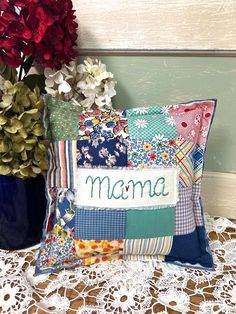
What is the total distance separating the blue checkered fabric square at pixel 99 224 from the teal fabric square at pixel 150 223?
0.7 inches

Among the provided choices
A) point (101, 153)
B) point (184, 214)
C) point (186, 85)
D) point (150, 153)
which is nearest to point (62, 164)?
point (101, 153)

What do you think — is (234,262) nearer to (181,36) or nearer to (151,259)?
(151,259)

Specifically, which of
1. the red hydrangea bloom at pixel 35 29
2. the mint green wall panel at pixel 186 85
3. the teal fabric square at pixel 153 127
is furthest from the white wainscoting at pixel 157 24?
the teal fabric square at pixel 153 127

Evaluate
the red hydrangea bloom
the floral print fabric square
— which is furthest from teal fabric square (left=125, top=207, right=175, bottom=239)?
the red hydrangea bloom

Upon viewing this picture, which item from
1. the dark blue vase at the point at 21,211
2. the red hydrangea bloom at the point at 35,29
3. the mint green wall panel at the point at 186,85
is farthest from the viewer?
the mint green wall panel at the point at 186,85

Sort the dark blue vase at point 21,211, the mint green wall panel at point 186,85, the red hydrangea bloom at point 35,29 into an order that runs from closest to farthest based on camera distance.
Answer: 1. the red hydrangea bloom at point 35,29
2. the dark blue vase at point 21,211
3. the mint green wall panel at point 186,85

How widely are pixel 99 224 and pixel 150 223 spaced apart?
12 centimetres

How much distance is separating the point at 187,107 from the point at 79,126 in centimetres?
26

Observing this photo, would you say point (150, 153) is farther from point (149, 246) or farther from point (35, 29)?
point (35, 29)

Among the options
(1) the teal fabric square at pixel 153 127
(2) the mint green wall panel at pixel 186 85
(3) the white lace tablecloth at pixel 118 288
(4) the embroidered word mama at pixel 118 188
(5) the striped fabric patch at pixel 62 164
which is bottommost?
(3) the white lace tablecloth at pixel 118 288

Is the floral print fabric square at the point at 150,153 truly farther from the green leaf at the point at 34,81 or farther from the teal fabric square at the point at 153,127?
the green leaf at the point at 34,81

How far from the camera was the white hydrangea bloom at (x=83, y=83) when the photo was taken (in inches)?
33.4

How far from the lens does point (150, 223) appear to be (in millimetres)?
738

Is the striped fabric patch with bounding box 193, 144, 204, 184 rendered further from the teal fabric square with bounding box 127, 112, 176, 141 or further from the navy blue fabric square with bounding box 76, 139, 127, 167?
the navy blue fabric square with bounding box 76, 139, 127, 167
